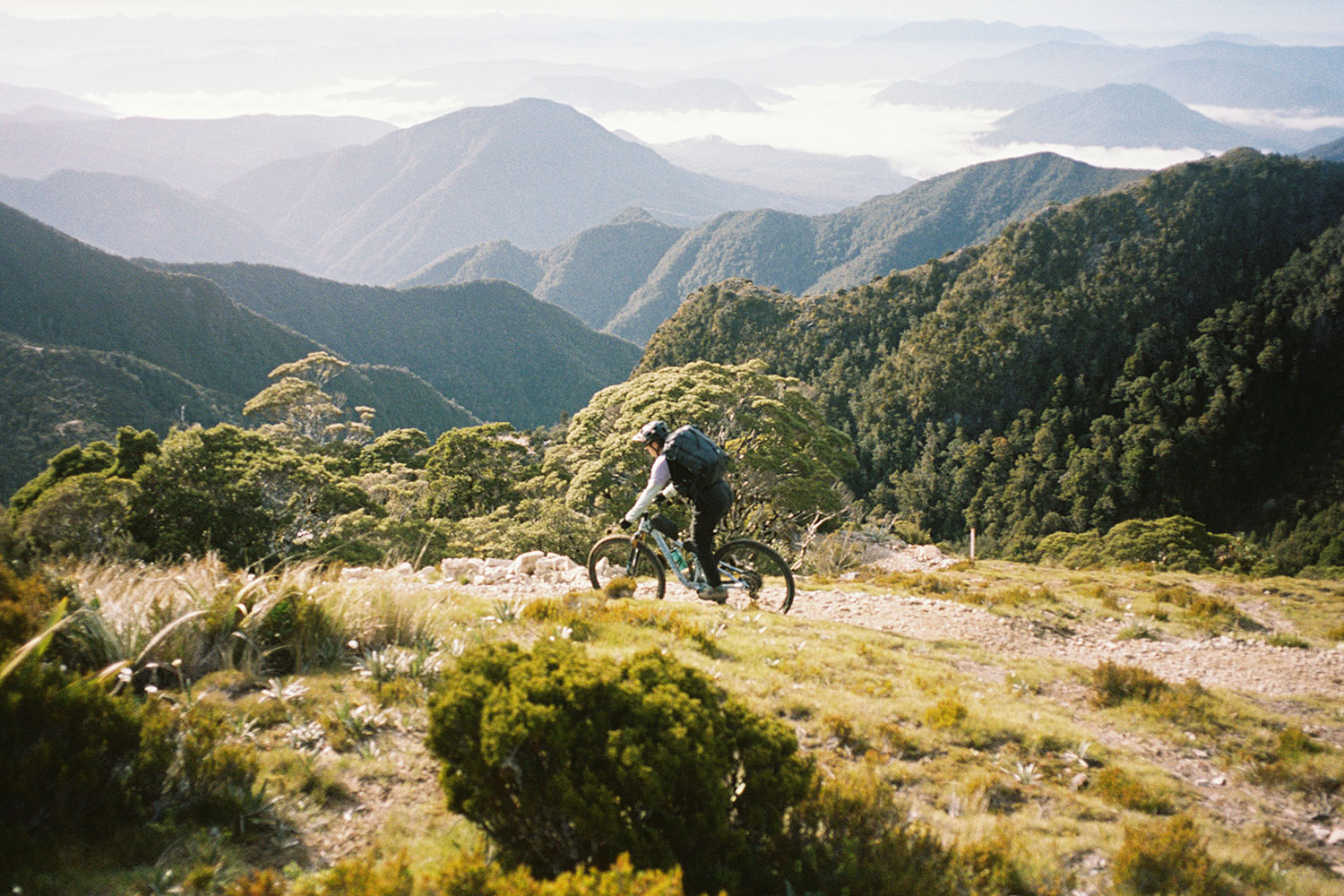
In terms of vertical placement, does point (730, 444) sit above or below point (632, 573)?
above

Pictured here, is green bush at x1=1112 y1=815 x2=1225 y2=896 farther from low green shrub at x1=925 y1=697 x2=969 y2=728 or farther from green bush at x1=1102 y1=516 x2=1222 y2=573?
green bush at x1=1102 y1=516 x2=1222 y2=573

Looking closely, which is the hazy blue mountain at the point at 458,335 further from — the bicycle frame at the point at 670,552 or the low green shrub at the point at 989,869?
the low green shrub at the point at 989,869

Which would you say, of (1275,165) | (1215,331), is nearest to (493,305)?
(1215,331)

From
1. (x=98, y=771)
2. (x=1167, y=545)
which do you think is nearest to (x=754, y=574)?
(x=98, y=771)

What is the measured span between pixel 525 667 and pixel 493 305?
152m

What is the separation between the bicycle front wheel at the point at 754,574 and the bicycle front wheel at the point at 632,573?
732mm

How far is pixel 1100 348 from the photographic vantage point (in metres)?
81.9

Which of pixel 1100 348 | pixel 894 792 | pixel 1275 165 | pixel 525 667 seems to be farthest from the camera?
pixel 1275 165

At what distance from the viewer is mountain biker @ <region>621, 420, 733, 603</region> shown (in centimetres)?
661

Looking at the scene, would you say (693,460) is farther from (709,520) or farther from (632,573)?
(632,573)

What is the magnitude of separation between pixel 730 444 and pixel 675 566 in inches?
384

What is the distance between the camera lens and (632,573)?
7.90m

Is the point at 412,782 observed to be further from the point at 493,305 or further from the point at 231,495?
the point at 493,305

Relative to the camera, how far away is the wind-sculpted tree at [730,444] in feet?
50.5
